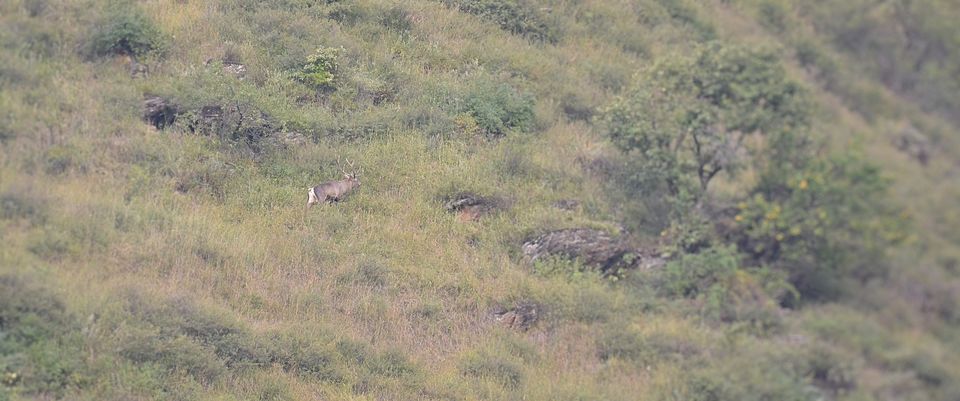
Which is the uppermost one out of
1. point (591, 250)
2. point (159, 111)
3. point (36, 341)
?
point (36, 341)

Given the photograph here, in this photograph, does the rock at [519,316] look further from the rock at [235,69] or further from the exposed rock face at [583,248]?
the rock at [235,69]

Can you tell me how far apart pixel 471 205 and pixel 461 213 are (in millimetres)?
184

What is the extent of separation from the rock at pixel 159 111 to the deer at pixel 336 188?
2012 mm

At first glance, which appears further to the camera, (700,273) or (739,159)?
(739,159)

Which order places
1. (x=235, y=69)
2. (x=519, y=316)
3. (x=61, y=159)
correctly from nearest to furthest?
(x=61, y=159), (x=519, y=316), (x=235, y=69)

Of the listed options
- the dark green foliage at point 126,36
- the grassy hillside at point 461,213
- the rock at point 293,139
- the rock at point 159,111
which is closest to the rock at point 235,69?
the grassy hillside at point 461,213

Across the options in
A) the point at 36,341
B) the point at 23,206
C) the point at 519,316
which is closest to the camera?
the point at 36,341

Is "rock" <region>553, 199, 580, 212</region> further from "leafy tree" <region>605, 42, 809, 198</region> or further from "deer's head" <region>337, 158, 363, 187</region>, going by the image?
"deer's head" <region>337, 158, 363, 187</region>

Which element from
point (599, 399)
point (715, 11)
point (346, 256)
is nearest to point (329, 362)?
point (346, 256)

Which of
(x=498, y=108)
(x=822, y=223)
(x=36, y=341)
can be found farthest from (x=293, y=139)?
(x=822, y=223)

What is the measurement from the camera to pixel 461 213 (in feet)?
38.6

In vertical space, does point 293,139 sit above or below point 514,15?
below

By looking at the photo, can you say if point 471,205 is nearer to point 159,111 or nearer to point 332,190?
point 332,190

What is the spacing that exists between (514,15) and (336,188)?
6010mm
